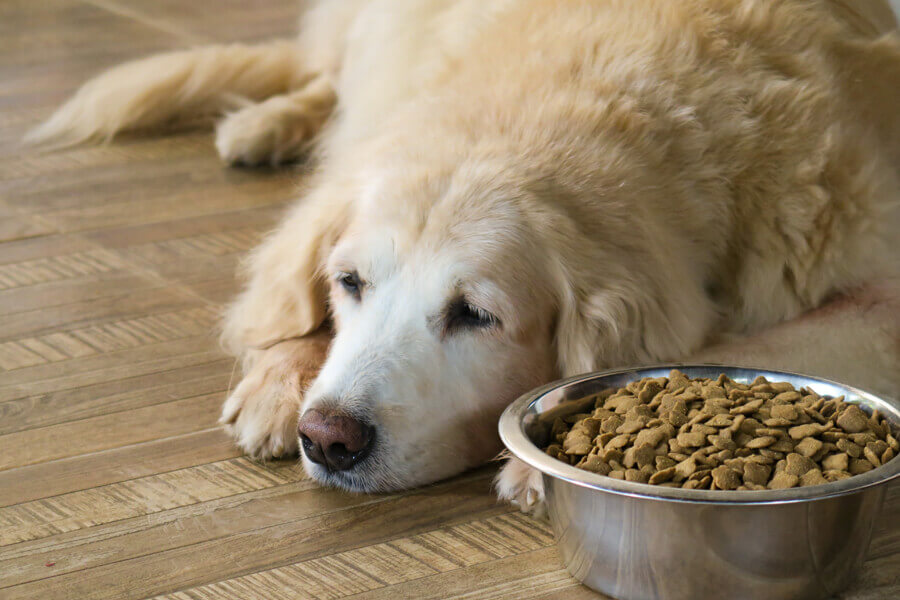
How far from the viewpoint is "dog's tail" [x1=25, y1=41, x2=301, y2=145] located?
3869 millimetres

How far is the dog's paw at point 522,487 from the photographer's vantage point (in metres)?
1.75

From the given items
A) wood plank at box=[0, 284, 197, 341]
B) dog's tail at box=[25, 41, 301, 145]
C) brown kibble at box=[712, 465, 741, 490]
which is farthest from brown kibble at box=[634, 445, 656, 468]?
dog's tail at box=[25, 41, 301, 145]

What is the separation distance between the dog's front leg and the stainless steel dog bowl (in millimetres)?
573

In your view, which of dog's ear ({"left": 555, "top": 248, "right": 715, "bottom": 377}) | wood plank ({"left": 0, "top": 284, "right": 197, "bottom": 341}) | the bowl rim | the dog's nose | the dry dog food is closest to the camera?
the bowl rim

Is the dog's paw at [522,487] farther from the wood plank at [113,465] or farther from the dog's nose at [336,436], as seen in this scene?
the wood plank at [113,465]

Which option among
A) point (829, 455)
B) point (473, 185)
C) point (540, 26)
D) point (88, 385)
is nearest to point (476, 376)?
point (473, 185)

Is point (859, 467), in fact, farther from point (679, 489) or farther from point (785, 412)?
point (679, 489)

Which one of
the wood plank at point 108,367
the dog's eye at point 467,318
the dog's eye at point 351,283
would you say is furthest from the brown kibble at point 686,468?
the wood plank at point 108,367

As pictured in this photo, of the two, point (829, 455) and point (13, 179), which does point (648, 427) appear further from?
point (13, 179)

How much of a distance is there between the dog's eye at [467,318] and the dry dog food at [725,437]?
0.74 feet

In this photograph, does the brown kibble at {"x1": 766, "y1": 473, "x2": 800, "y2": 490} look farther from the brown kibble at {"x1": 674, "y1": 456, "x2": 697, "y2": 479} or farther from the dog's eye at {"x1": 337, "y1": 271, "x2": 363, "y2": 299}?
the dog's eye at {"x1": 337, "y1": 271, "x2": 363, "y2": 299}

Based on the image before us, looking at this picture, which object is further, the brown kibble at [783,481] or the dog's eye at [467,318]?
the dog's eye at [467,318]

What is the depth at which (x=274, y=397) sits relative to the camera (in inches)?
79.3

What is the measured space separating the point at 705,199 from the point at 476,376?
55 cm
